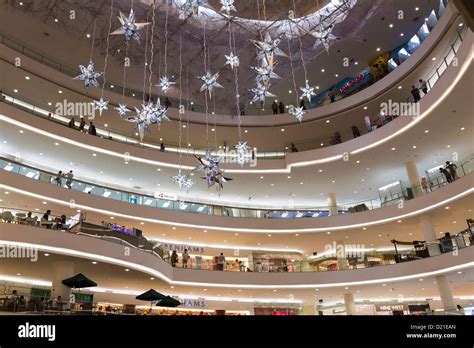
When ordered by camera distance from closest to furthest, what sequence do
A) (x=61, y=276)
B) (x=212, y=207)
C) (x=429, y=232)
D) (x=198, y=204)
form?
(x=61, y=276) → (x=429, y=232) → (x=198, y=204) → (x=212, y=207)

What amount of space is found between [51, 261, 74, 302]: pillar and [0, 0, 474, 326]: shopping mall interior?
0.07m

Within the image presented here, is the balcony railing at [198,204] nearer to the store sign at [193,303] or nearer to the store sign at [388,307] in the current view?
the store sign at [193,303]

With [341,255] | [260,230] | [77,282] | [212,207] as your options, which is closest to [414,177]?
[341,255]

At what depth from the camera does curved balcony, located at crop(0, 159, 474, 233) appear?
15.5 meters

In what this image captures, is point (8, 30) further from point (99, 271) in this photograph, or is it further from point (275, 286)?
point (275, 286)

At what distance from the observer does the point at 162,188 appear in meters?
24.2

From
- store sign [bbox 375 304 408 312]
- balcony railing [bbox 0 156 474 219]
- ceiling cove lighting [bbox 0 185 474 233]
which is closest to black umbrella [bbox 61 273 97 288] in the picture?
ceiling cove lighting [bbox 0 185 474 233]

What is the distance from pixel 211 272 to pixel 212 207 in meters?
3.79

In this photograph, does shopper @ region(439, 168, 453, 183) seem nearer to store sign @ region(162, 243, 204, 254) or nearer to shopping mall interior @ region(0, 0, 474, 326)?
shopping mall interior @ region(0, 0, 474, 326)

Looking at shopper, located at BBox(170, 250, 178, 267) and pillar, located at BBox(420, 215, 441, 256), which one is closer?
pillar, located at BBox(420, 215, 441, 256)

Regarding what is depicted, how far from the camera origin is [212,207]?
20.5 metres

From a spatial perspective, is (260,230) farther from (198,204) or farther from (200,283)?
(200,283)
